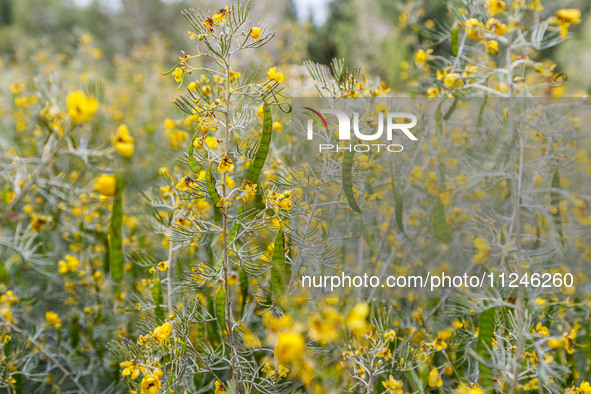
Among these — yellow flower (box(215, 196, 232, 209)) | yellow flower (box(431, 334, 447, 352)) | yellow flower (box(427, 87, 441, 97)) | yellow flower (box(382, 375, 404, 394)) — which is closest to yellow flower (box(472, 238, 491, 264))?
yellow flower (box(431, 334, 447, 352))

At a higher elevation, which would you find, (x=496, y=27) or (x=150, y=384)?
(x=496, y=27)

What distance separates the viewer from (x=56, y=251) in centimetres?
215

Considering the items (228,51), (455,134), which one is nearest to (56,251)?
(228,51)

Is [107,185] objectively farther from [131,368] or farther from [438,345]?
[438,345]

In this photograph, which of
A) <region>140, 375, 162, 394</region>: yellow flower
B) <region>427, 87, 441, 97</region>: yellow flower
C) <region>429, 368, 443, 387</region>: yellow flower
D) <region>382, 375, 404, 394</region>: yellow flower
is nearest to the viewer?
<region>140, 375, 162, 394</region>: yellow flower

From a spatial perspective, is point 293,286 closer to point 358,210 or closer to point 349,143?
point 358,210

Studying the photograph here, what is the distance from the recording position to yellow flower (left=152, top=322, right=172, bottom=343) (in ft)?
3.53

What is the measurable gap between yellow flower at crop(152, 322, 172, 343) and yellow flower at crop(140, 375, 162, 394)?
95 mm

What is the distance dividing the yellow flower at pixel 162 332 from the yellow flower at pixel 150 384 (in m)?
0.10

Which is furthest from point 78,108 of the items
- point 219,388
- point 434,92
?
point 434,92

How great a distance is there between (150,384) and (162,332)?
0.13 metres

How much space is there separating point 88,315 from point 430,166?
5.67ft

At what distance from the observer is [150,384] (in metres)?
1.04

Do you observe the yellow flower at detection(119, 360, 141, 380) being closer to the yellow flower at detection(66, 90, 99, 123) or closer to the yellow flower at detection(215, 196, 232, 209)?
the yellow flower at detection(215, 196, 232, 209)
